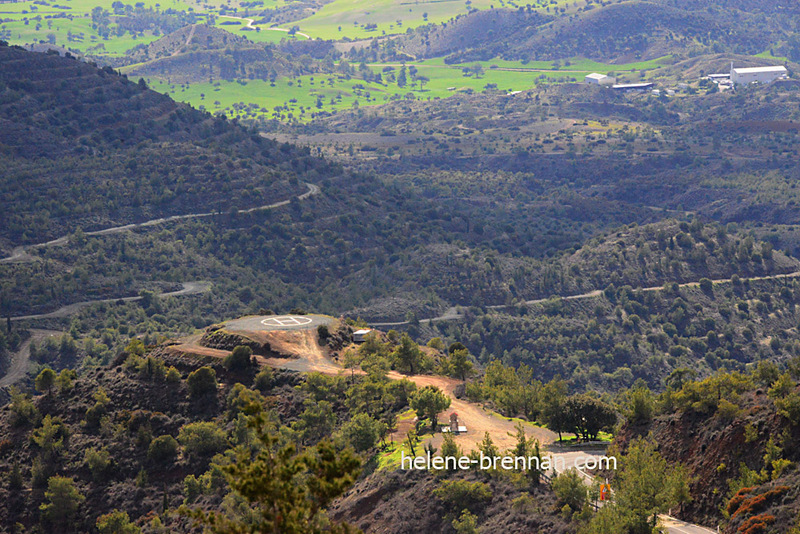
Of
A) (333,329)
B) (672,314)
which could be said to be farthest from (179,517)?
(672,314)

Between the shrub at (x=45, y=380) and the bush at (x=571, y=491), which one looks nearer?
the bush at (x=571, y=491)

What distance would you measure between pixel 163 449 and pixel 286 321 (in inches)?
1075

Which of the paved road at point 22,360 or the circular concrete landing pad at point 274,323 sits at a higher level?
the circular concrete landing pad at point 274,323

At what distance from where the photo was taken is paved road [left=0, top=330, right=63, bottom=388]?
157 m

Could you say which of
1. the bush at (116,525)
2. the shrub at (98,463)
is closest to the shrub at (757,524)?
the bush at (116,525)

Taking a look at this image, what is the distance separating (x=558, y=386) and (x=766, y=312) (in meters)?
121

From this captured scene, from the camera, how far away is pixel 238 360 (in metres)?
103

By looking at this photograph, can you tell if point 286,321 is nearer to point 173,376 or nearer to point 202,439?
point 173,376

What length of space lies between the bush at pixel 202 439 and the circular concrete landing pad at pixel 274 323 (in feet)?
62.6

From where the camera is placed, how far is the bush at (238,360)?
10294 centimetres

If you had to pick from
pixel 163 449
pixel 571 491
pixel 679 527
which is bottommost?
pixel 163 449

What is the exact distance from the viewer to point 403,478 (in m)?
74.6

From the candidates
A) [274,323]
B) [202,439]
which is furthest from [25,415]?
[274,323]

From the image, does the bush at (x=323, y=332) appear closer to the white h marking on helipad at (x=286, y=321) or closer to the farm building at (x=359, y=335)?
the white h marking on helipad at (x=286, y=321)
